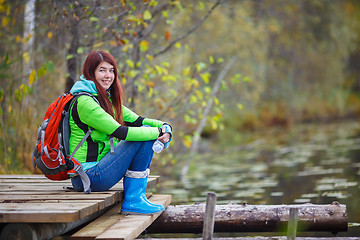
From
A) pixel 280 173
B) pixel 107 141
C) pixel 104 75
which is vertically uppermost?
pixel 280 173

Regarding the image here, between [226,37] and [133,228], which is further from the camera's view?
[226,37]

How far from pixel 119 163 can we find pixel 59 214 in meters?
0.78

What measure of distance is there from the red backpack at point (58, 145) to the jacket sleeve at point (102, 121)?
0.08 meters

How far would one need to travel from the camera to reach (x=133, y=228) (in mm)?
3117

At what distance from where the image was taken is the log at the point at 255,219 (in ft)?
13.0

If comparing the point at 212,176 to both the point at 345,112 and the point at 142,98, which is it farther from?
the point at 345,112

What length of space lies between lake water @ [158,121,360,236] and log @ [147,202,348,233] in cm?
49

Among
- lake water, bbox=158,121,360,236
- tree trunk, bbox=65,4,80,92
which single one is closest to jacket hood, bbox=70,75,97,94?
tree trunk, bbox=65,4,80,92

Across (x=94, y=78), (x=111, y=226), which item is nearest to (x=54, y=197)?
(x=111, y=226)

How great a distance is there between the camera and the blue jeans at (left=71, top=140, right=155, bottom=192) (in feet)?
11.7

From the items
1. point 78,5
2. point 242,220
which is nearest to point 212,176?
point 78,5

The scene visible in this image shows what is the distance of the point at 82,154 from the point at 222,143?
433 inches

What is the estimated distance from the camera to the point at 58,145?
345cm

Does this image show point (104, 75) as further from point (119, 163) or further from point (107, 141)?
point (119, 163)
